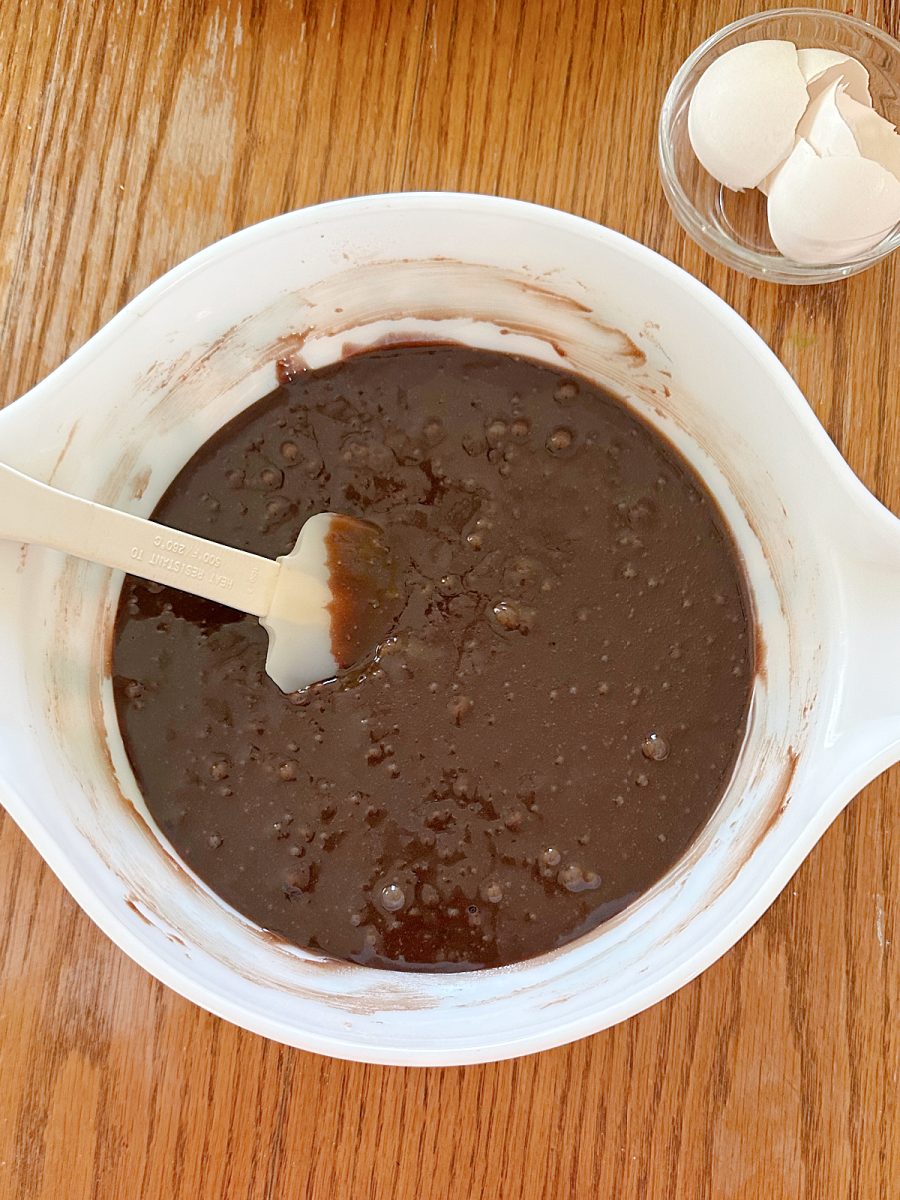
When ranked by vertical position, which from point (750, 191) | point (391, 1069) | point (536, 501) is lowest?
point (391, 1069)

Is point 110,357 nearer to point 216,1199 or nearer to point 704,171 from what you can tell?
point 704,171

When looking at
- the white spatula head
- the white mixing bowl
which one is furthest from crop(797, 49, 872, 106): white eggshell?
the white spatula head

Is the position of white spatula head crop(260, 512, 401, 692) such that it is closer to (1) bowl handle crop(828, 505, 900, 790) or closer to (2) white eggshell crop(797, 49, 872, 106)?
(1) bowl handle crop(828, 505, 900, 790)

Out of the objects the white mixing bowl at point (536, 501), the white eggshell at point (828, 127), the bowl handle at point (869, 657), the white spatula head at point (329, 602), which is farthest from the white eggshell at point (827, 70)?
the white spatula head at point (329, 602)

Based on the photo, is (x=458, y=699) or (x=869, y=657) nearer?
(x=869, y=657)

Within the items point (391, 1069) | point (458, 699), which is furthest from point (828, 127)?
point (391, 1069)

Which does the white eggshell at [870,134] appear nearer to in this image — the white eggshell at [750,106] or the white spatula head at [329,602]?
the white eggshell at [750,106]

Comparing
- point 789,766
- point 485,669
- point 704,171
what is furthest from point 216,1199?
point 704,171

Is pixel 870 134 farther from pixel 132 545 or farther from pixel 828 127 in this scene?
pixel 132 545
